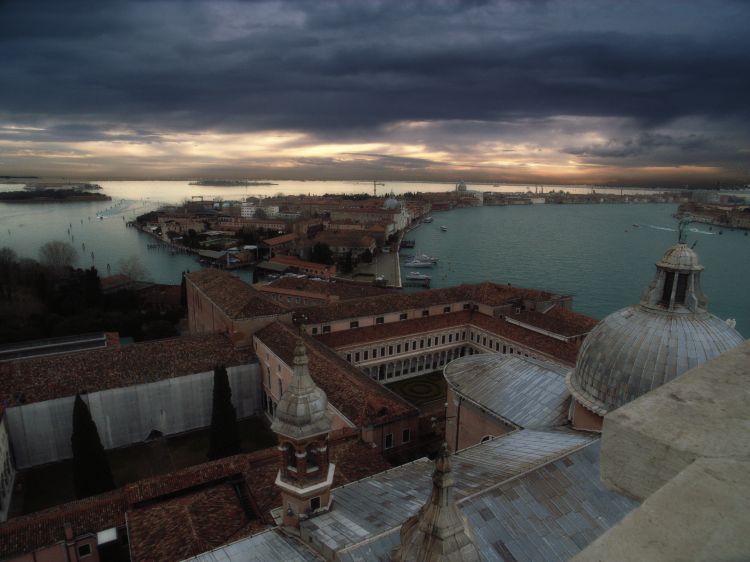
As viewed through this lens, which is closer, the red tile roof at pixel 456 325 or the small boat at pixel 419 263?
the red tile roof at pixel 456 325

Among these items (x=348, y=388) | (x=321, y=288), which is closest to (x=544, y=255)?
(x=321, y=288)

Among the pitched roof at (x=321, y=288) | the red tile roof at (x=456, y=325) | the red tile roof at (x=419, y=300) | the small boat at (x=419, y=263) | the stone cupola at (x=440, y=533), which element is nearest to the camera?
the stone cupola at (x=440, y=533)

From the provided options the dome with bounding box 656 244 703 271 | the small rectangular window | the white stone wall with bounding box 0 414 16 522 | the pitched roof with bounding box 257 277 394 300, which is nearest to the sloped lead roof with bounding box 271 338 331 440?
the small rectangular window

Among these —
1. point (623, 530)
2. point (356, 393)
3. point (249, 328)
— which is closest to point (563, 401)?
point (356, 393)

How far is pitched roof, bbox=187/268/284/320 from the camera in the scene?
2552cm

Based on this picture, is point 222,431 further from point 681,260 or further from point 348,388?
point 681,260

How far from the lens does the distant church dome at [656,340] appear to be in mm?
11508

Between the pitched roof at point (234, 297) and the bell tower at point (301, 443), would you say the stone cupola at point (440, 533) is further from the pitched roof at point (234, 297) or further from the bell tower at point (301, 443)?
the pitched roof at point (234, 297)

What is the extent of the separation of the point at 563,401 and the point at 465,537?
10.7 meters

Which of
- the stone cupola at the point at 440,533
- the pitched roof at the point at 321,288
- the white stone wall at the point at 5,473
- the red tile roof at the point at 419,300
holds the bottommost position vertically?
the white stone wall at the point at 5,473

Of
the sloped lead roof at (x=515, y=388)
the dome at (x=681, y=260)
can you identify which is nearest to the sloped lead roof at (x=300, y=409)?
the sloped lead roof at (x=515, y=388)

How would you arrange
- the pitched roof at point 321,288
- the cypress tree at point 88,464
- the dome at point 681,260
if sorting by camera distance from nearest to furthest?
the dome at point 681,260 → the cypress tree at point 88,464 → the pitched roof at point 321,288

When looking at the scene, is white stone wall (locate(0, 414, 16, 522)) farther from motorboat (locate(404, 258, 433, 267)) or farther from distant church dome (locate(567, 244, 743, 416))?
motorboat (locate(404, 258, 433, 267))

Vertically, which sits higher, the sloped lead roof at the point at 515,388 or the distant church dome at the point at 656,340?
the distant church dome at the point at 656,340
